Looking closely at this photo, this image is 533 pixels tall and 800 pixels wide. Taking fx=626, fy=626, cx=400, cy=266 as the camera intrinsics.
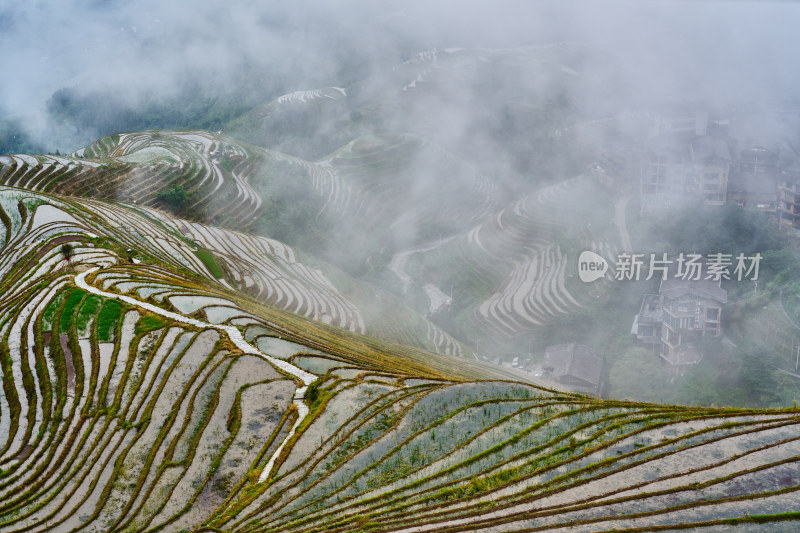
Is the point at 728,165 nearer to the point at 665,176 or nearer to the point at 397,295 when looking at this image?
the point at 665,176

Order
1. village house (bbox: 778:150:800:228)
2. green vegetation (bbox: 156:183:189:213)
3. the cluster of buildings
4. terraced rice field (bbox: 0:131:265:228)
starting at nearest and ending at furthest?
terraced rice field (bbox: 0:131:265:228) < village house (bbox: 778:150:800:228) < green vegetation (bbox: 156:183:189:213) < the cluster of buildings

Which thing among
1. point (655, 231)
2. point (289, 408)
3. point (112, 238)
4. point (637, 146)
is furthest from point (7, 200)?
point (637, 146)

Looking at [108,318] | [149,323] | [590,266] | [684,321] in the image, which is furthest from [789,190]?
[108,318]

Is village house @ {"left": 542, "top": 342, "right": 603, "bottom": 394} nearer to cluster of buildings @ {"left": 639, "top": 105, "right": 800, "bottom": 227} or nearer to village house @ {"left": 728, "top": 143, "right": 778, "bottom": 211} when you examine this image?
cluster of buildings @ {"left": 639, "top": 105, "right": 800, "bottom": 227}

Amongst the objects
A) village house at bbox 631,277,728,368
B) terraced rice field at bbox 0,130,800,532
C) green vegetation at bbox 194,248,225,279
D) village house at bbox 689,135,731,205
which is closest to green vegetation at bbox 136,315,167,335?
terraced rice field at bbox 0,130,800,532

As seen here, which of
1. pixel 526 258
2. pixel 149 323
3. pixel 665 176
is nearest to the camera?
pixel 149 323

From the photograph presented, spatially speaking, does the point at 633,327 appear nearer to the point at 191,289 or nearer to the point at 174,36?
the point at 191,289
